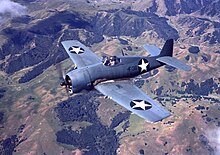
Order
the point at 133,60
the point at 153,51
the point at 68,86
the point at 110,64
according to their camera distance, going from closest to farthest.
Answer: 1. the point at 68,86
2. the point at 110,64
3. the point at 133,60
4. the point at 153,51

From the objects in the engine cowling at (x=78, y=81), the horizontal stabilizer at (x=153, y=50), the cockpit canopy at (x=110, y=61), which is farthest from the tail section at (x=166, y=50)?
the engine cowling at (x=78, y=81)

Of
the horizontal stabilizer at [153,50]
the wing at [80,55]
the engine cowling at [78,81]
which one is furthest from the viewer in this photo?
the horizontal stabilizer at [153,50]

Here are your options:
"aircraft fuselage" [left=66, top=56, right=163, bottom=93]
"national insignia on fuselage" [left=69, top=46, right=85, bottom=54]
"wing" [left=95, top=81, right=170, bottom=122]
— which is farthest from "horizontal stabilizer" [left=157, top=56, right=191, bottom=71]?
"national insignia on fuselage" [left=69, top=46, right=85, bottom=54]

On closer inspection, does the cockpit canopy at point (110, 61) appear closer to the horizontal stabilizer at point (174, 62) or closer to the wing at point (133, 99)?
the wing at point (133, 99)

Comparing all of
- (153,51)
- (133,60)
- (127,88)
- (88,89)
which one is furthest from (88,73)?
(153,51)

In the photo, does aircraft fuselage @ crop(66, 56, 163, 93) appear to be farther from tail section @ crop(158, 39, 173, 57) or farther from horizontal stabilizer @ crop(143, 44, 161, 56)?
horizontal stabilizer @ crop(143, 44, 161, 56)

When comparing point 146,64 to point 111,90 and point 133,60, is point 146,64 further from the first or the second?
point 111,90

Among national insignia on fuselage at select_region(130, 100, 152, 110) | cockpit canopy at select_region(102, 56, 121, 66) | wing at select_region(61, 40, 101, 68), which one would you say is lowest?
national insignia on fuselage at select_region(130, 100, 152, 110)
